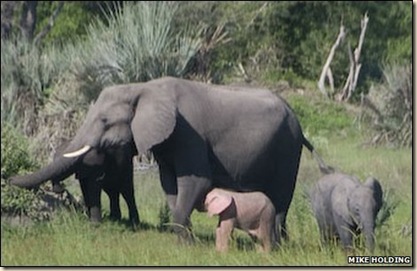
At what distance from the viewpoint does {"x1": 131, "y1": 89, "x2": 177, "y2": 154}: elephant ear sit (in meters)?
10.8

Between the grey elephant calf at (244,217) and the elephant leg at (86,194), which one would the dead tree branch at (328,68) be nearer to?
the elephant leg at (86,194)

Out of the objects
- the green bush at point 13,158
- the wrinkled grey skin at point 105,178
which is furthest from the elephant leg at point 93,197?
the green bush at point 13,158

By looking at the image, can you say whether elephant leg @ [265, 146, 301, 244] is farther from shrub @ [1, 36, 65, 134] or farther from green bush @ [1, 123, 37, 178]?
shrub @ [1, 36, 65, 134]

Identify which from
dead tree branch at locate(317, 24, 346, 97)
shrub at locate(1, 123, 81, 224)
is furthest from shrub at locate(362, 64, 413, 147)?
shrub at locate(1, 123, 81, 224)

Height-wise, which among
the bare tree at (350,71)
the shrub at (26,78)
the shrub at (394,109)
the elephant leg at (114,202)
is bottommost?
the bare tree at (350,71)

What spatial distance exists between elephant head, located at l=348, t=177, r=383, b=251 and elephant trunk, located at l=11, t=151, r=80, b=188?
2.69 metres

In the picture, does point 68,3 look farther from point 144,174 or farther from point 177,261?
point 177,261

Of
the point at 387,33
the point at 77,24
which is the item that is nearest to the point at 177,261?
the point at 387,33

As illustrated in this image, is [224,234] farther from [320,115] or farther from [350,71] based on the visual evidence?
[350,71]

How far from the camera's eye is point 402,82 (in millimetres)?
22859

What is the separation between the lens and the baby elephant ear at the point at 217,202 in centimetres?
1041

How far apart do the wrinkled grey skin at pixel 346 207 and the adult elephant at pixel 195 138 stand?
1.98 ft

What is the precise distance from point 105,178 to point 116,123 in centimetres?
92

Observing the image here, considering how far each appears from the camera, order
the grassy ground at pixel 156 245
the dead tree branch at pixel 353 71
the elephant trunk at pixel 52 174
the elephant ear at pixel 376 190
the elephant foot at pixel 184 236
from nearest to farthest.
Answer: the grassy ground at pixel 156 245
the elephant ear at pixel 376 190
the elephant foot at pixel 184 236
the elephant trunk at pixel 52 174
the dead tree branch at pixel 353 71
